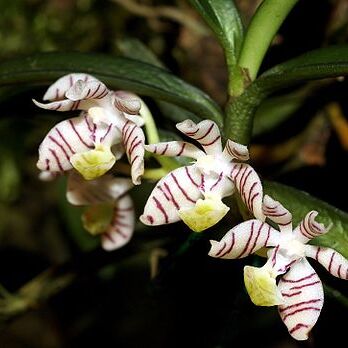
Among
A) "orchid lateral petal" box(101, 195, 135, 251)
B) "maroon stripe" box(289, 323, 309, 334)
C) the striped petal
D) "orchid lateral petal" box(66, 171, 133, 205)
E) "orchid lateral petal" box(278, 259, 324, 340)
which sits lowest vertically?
"orchid lateral petal" box(101, 195, 135, 251)

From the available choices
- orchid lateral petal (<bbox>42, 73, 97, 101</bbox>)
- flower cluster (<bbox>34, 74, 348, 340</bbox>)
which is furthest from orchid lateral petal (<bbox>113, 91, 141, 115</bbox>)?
orchid lateral petal (<bbox>42, 73, 97, 101</bbox>)

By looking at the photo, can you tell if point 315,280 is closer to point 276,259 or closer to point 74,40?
point 276,259

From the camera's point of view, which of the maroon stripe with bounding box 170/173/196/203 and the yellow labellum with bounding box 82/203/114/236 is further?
the yellow labellum with bounding box 82/203/114/236

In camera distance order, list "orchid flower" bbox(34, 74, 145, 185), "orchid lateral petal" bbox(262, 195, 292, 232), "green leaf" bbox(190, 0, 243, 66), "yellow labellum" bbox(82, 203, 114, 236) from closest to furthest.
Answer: "orchid lateral petal" bbox(262, 195, 292, 232)
"orchid flower" bbox(34, 74, 145, 185)
"green leaf" bbox(190, 0, 243, 66)
"yellow labellum" bbox(82, 203, 114, 236)

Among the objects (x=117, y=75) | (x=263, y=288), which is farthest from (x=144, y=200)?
(x=263, y=288)

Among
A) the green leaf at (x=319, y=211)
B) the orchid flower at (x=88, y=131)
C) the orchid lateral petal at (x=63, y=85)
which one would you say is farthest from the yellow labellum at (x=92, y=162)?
the green leaf at (x=319, y=211)

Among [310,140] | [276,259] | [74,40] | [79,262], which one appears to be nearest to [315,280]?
[276,259]

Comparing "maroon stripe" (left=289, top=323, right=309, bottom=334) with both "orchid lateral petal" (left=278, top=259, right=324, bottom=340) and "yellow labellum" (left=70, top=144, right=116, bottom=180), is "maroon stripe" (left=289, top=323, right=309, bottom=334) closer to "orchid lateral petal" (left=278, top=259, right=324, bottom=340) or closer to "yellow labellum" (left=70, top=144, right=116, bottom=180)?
"orchid lateral petal" (left=278, top=259, right=324, bottom=340)
